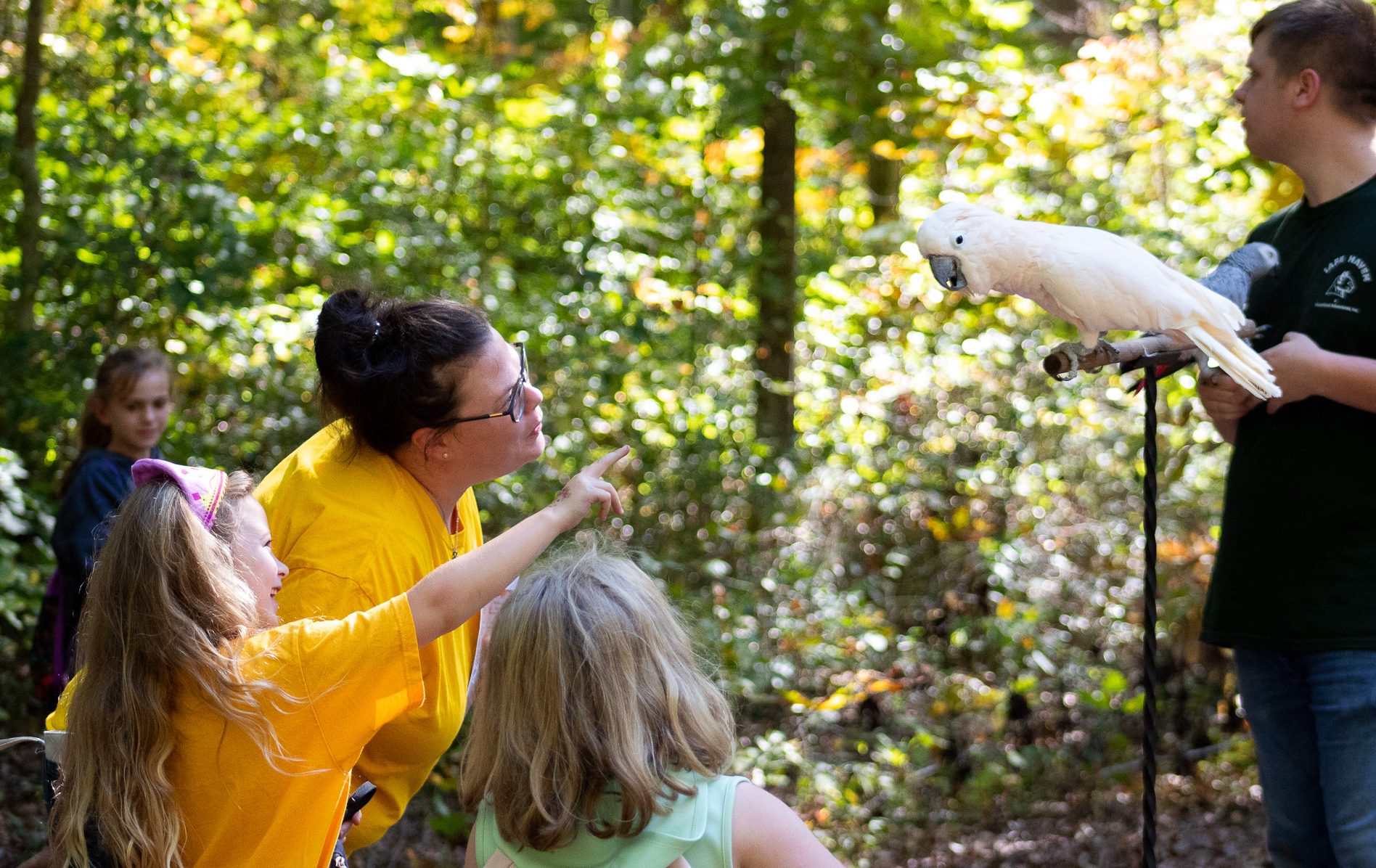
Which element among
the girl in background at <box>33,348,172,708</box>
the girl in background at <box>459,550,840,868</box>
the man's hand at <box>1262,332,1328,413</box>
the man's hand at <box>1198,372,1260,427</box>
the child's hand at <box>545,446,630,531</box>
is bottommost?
the girl in background at <box>33,348,172,708</box>

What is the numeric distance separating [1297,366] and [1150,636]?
0.51m

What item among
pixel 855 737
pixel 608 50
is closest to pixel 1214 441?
pixel 855 737

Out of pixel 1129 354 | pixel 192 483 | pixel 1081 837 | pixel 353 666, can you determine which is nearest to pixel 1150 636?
pixel 1129 354

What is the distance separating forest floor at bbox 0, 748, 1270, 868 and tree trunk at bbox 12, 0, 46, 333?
1.66 metres

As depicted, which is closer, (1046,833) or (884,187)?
(1046,833)

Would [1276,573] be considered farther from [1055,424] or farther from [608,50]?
[608,50]

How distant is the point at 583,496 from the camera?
156cm

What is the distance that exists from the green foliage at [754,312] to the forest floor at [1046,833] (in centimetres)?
13

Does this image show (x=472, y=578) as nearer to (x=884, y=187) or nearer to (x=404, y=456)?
(x=404, y=456)

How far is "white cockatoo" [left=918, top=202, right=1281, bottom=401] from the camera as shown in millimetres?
1604

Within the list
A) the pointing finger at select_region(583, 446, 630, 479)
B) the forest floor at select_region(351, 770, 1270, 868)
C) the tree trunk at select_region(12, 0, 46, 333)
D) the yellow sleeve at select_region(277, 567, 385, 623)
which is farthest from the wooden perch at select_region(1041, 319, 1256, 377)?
the tree trunk at select_region(12, 0, 46, 333)

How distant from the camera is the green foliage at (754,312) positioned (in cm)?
375

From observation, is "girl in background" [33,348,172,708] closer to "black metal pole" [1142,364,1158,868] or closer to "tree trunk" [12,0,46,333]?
"tree trunk" [12,0,46,333]

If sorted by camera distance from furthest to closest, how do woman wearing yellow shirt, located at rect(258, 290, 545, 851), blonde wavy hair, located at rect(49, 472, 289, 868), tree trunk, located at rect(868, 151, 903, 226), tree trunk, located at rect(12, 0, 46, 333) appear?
1. tree trunk, located at rect(868, 151, 903, 226)
2. tree trunk, located at rect(12, 0, 46, 333)
3. woman wearing yellow shirt, located at rect(258, 290, 545, 851)
4. blonde wavy hair, located at rect(49, 472, 289, 868)
